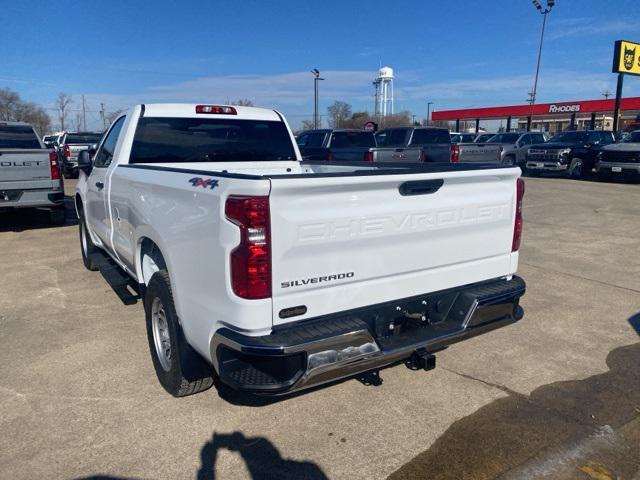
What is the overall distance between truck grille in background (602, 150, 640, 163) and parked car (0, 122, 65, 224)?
18.4 m

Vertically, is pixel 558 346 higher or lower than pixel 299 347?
lower

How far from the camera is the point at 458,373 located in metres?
4.11

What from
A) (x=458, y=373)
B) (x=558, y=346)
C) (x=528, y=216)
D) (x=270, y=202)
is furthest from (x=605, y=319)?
(x=528, y=216)

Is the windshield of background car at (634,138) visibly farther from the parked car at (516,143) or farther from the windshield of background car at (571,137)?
the parked car at (516,143)

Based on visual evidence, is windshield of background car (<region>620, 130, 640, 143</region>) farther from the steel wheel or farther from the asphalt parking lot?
the steel wheel

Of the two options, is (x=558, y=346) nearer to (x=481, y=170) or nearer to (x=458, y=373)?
(x=458, y=373)

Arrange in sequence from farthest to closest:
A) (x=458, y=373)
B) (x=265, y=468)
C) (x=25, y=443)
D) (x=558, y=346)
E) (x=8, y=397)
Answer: (x=558, y=346) → (x=458, y=373) → (x=8, y=397) → (x=25, y=443) → (x=265, y=468)

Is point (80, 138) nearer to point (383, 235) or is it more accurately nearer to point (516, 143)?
point (516, 143)

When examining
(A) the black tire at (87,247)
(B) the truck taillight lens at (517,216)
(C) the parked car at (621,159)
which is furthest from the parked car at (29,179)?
(C) the parked car at (621,159)

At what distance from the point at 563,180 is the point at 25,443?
21.6 meters

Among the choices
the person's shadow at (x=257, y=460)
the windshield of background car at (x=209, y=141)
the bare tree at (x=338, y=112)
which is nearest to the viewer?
the person's shadow at (x=257, y=460)

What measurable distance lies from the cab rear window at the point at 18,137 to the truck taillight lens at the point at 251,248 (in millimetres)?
9835

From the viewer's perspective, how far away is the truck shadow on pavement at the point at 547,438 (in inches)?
116

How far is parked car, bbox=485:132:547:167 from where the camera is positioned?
23203 mm
